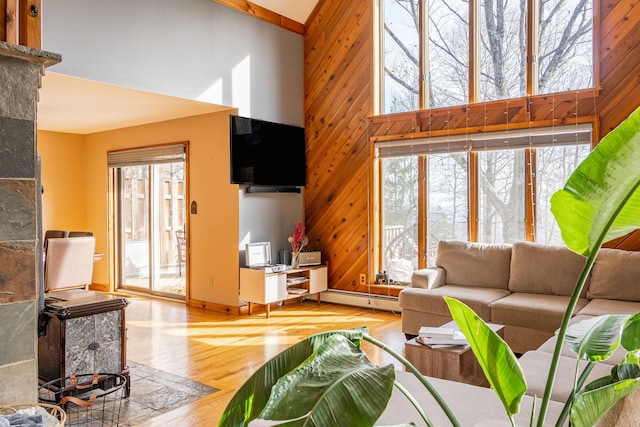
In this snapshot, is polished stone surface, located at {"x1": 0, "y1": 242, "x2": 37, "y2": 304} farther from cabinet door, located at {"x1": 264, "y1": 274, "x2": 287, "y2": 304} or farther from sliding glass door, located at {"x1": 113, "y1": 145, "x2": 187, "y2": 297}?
sliding glass door, located at {"x1": 113, "y1": 145, "x2": 187, "y2": 297}

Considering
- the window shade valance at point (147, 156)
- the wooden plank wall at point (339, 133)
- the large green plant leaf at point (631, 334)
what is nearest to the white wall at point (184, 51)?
the wooden plank wall at point (339, 133)

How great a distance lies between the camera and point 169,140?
634 cm

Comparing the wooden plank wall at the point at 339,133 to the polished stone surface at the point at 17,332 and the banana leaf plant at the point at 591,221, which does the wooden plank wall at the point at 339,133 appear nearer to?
the polished stone surface at the point at 17,332

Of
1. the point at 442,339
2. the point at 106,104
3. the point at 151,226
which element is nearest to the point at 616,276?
the point at 442,339

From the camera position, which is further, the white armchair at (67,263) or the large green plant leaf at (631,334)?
the white armchair at (67,263)

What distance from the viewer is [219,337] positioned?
4.69 meters

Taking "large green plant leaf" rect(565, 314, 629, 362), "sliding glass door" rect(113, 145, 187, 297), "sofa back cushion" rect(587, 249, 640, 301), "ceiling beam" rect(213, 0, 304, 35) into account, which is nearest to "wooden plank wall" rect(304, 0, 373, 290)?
"ceiling beam" rect(213, 0, 304, 35)

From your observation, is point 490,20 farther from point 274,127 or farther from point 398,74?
point 274,127

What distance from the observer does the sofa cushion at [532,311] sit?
3.73 meters

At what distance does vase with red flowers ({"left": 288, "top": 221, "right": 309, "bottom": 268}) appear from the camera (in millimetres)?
5945

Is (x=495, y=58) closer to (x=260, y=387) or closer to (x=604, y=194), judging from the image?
(x=604, y=194)

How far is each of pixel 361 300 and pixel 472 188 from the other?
72.7 inches

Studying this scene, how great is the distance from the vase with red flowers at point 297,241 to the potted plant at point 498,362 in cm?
495

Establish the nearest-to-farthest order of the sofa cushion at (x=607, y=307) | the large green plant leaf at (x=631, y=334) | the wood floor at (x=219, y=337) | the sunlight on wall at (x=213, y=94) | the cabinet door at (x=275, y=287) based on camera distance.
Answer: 1. the large green plant leaf at (x=631, y=334)
2. the wood floor at (x=219, y=337)
3. the sofa cushion at (x=607, y=307)
4. the sunlight on wall at (x=213, y=94)
5. the cabinet door at (x=275, y=287)
